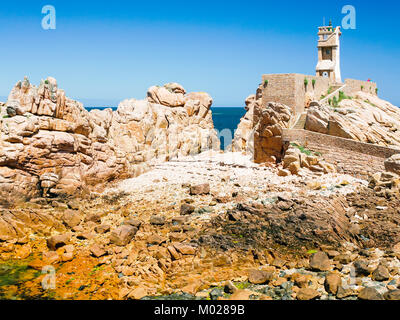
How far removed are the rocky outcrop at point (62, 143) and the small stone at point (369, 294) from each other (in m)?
16.1

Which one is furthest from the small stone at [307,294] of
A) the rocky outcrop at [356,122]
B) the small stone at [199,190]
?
the rocky outcrop at [356,122]

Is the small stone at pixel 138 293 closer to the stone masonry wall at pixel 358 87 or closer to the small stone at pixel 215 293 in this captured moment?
the small stone at pixel 215 293

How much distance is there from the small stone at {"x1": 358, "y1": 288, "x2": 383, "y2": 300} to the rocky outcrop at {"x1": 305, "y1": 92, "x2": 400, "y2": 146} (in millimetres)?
15230

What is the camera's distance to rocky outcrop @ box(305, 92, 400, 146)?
2376 centimetres

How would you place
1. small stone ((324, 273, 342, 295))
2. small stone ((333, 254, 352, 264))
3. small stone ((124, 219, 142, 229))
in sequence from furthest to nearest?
small stone ((124, 219, 142, 229)) → small stone ((333, 254, 352, 264)) → small stone ((324, 273, 342, 295))

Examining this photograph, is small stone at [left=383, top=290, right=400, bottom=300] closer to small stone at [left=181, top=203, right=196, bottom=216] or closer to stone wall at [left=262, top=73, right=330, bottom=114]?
small stone at [left=181, top=203, right=196, bottom=216]

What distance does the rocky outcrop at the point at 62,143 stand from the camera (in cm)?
1958

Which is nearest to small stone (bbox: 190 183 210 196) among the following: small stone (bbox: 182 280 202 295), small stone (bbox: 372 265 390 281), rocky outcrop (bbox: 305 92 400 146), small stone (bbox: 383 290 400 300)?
small stone (bbox: 182 280 202 295)

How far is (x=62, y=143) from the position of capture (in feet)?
69.7

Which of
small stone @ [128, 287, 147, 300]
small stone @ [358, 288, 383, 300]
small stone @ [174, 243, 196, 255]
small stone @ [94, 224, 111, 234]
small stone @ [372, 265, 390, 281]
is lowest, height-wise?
small stone @ [128, 287, 147, 300]

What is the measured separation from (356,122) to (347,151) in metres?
2.58

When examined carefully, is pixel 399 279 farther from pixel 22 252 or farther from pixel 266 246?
pixel 22 252

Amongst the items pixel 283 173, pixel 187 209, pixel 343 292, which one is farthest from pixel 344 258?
pixel 283 173
